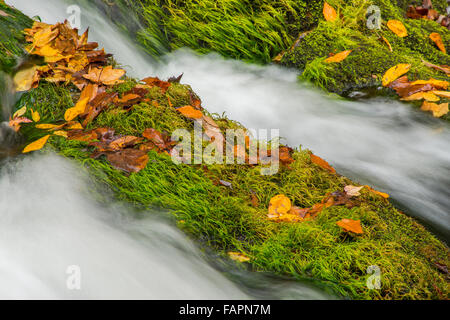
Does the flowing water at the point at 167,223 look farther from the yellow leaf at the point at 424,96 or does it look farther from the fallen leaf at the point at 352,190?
the fallen leaf at the point at 352,190

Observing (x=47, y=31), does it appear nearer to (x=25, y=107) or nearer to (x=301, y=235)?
(x=25, y=107)

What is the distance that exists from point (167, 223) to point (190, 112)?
38.7 inches

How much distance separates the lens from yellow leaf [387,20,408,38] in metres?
4.18

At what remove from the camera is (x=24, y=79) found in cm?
260

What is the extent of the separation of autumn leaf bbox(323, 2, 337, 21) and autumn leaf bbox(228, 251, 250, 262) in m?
3.28

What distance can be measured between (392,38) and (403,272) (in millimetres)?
3289

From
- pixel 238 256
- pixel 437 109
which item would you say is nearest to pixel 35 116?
pixel 238 256

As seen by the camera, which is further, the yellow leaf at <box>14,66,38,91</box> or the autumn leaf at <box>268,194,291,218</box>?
the yellow leaf at <box>14,66,38,91</box>

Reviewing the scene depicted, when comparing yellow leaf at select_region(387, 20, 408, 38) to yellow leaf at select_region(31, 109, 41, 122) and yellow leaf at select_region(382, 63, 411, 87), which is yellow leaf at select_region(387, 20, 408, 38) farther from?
yellow leaf at select_region(31, 109, 41, 122)

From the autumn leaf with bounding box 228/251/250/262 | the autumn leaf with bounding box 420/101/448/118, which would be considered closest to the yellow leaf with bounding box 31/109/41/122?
the autumn leaf with bounding box 228/251/250/262

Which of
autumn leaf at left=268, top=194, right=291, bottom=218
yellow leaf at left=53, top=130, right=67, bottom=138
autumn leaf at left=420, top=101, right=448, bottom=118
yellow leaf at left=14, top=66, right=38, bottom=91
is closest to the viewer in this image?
autumn leaf at left=268, top=194, right=291, bottom=218

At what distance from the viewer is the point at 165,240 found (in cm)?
192

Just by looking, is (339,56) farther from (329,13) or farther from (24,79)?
(24,79)
